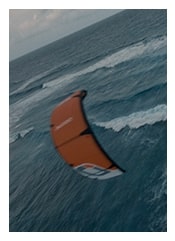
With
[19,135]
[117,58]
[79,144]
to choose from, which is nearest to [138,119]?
[79,144]

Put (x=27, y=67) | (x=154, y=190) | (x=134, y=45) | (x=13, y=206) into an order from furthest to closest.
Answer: (x=134, y=45)
(x=27, y=67)
(x=13, y=206)
(x=154, y=190)

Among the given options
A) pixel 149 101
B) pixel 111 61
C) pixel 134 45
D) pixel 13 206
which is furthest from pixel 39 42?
pixel 13 206

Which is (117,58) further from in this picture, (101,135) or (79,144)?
(79,144)

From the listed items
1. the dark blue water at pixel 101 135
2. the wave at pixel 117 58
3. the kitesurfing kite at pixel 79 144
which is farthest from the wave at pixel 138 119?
the wave at pixel 117 58

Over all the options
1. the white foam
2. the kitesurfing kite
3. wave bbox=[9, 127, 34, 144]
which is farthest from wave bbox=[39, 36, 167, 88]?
wave bbox=[9, 127, 34, 144]

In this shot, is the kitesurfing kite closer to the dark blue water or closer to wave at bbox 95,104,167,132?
the dark blue water
